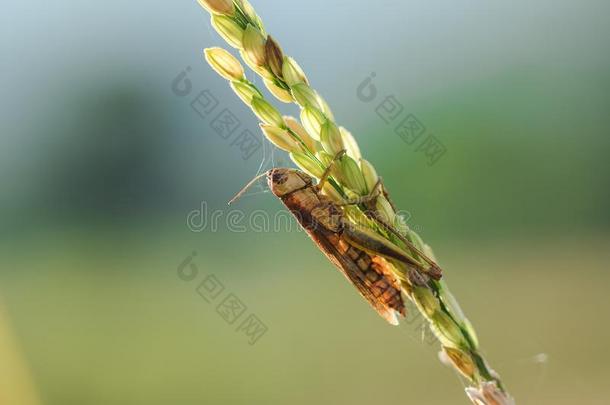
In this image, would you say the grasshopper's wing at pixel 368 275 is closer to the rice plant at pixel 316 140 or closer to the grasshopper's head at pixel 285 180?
the grasshopper's head at pixel 285 180

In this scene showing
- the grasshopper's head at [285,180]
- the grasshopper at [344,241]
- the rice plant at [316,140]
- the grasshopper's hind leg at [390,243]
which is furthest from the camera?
the grasshopper's head at [285,180]

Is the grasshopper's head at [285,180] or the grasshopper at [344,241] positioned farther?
the grasshopper's head at [285,180]

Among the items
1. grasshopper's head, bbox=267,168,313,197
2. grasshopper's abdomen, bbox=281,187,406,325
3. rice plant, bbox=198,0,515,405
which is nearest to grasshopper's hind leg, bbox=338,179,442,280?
rice plant, bbox=198,0,515,405

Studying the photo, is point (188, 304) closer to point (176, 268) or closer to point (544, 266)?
point (176, 268)

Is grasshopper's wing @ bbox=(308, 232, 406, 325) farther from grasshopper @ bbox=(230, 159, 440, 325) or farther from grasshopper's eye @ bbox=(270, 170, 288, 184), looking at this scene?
grasshopper's eye @ bbox=(270, 170, 288, 184)

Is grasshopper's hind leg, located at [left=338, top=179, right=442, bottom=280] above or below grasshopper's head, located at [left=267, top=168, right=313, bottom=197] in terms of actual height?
below

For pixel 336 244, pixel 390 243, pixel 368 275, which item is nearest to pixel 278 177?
pixel 336 244

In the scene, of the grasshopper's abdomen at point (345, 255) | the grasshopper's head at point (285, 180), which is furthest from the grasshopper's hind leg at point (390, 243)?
the grasshopper's head at point (285, 180)

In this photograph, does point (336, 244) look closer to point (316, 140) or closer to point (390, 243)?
point (390, 243)
